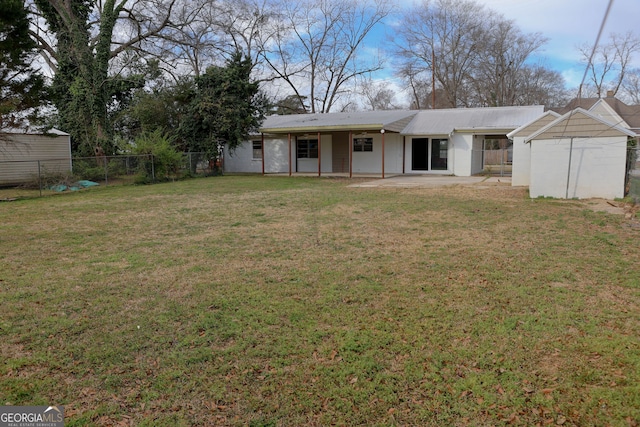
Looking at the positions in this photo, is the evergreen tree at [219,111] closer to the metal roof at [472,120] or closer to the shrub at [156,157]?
the shrub at [156,157]

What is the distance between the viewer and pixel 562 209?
1038cm

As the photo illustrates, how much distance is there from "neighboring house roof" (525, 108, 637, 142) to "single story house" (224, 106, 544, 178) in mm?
8608

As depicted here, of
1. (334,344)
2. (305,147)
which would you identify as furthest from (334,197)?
(305,147)

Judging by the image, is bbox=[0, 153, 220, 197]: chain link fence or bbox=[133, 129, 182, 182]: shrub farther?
bbox=[133, 129, 182, 182]: shrub

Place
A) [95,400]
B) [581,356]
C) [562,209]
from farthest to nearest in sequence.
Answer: [562,209]
[581,356]
[95,400]

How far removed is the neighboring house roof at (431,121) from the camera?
21094mm

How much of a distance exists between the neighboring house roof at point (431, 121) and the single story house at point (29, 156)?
32.6 feet

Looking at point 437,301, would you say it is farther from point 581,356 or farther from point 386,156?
point 386,156

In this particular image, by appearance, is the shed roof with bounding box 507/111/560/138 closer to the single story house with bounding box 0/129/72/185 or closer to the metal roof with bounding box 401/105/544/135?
the metal roof with bounding box 401/105/544/135

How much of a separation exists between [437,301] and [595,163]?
10021 millimetres

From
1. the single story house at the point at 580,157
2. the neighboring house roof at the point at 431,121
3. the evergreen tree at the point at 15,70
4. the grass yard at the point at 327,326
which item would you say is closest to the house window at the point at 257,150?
the neighboring house roof at the point at 431,121

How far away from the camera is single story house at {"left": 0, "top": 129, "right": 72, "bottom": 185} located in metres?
19.4

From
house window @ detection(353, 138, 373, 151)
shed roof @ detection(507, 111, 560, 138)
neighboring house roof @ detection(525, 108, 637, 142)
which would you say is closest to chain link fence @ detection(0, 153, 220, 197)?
house window @ detection(353, 138, 373, 151)

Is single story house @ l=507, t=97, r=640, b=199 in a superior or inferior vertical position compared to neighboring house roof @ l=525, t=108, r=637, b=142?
inferior
